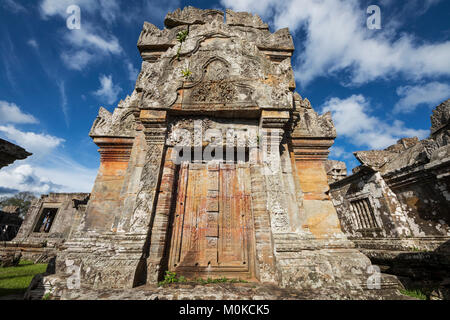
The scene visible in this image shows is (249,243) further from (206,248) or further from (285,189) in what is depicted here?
(285,189)

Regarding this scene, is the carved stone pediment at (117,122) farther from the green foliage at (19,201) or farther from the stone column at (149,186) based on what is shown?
the green foliage at (19,201)

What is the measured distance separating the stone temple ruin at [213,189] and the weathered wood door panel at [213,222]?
2 cm

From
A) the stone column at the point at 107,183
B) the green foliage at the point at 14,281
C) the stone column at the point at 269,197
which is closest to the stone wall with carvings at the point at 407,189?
the stone column at the point at 269,197

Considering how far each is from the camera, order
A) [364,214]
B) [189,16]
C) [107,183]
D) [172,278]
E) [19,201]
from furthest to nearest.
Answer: [19,201] < [364,214] < [189,16] < [107,183] < [172,278]

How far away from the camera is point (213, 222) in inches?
156

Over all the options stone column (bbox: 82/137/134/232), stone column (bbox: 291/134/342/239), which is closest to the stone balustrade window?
stone column (bbox: 291/134/342/239)

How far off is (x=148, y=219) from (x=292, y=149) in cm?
367

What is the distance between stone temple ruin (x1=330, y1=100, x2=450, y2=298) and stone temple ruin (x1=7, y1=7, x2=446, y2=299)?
3.37 metres

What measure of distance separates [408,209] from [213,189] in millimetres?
7192

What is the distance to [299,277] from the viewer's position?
3047 millimetres

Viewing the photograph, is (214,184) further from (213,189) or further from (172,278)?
(172,278)

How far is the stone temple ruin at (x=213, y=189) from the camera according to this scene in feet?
10.8

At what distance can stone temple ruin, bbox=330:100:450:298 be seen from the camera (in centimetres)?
546

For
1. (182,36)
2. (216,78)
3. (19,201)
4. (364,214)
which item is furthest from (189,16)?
(19,201)
